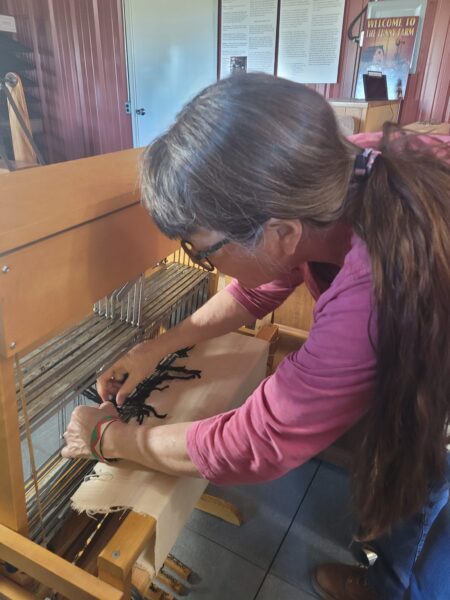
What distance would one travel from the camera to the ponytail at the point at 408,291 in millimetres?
520

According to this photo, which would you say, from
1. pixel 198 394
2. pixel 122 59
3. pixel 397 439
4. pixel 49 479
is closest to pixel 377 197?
pixel 397 439

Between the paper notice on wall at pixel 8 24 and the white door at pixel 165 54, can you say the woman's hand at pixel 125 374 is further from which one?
the paper notice on wall at pixel 8 24

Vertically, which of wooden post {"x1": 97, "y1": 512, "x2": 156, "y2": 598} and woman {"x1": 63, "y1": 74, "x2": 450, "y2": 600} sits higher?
woman {"x1": 63, "y1": 74, "x2": 450, "y2": 600}

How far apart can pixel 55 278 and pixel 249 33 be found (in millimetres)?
2552

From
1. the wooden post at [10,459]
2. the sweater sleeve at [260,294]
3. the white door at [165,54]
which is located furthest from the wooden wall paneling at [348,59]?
the wooden post at [10,459]

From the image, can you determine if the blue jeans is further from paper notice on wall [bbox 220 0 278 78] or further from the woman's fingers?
paper notice on wall [bbox 220 0 278 78]

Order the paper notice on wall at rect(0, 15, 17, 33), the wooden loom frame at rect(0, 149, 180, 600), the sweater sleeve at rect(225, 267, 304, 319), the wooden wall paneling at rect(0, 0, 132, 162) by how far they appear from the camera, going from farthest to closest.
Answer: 1. the paper notice on wall at rect(0, 15, 17, 33)
2. the wooden wall paneling at rect(0, 0, 132, 162)
3. the sweater sleeve at rect(225, 267, 304, 319)
4. the wooden loom frame at rect(0, 149, 180, 600)

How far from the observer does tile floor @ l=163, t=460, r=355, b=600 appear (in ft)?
4.06

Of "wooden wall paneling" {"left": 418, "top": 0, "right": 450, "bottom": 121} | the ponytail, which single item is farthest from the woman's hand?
"wooden wall paneling" {"left": 418, "top": 0, "right": 450, "bottom": 121}

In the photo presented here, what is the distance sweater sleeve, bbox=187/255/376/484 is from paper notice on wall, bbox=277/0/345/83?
230 centimetres

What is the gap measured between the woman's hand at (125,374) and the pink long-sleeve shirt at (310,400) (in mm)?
210

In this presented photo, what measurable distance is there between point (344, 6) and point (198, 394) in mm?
2307

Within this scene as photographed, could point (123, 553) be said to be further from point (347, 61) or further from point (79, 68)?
point (79, 68)

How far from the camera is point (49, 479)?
2.43ft
